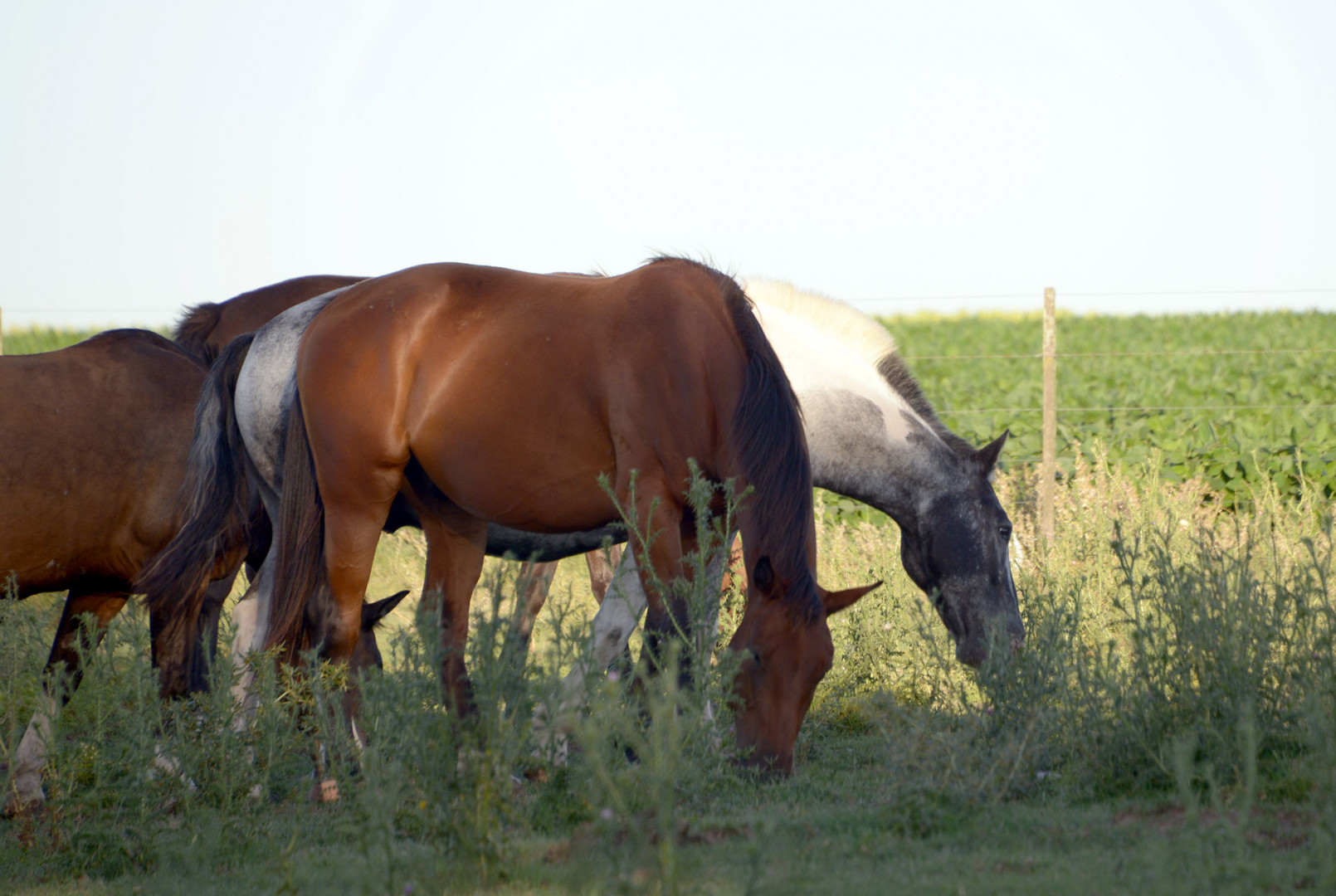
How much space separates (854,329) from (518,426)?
1.93 m

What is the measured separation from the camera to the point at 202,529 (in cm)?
481

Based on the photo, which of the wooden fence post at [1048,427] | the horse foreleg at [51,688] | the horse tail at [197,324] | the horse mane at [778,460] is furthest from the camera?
the wooden fence post at [1048,427]

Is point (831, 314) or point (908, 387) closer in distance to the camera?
point (908, 387)

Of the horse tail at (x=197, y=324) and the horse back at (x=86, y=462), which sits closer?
the horse back at (x=86, y=462)

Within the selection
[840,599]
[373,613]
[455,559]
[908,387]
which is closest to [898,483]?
[908,387]

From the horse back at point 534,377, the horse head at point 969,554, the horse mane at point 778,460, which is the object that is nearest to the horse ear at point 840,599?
the horse mane at point 778,460

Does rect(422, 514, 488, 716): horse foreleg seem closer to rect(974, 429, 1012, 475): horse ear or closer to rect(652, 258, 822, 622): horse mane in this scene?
rect(652, 258, 822, 622): horse mane

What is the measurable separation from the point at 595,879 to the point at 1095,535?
17.0 ft

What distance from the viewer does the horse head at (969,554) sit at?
497 centimetres

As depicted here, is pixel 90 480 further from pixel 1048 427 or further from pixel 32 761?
pixel 1048 427

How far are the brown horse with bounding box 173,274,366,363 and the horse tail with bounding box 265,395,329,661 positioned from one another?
2.08 metres

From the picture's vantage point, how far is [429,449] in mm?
4699

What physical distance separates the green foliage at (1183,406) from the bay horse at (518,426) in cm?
489

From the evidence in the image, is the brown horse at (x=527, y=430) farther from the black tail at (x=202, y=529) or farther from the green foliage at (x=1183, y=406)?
the green foliage at (x=1183, y=406)
